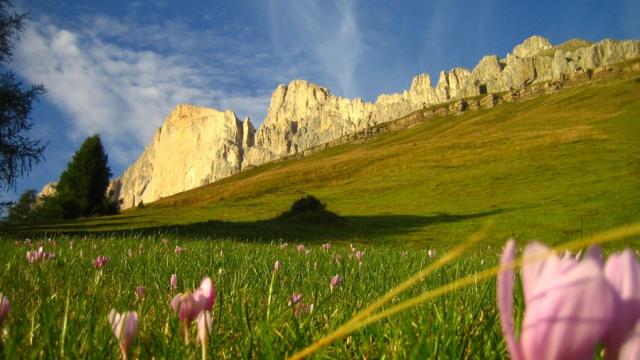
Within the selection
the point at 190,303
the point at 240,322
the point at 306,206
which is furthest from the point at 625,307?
the point at 306,206

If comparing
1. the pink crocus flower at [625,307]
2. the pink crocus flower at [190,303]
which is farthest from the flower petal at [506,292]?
the pink crocus flower at [190,303]

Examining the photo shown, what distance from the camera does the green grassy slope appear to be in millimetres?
31078

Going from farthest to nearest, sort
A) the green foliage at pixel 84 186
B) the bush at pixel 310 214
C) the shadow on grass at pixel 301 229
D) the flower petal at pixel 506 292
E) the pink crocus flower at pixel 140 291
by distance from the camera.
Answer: the green foliage at pixel 84 186 < the bush at pixel 310 214 < the shadow on grass at pixel 301 229 < the pink crocus flower at pixel 140 291 < the flower petal at pixel 506 292

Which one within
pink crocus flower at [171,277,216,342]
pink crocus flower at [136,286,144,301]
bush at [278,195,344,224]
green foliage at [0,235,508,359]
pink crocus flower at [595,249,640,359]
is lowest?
green foliage at [0,235,508,359]

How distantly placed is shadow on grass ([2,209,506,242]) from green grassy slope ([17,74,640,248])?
0.36 feet

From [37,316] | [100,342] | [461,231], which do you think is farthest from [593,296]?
[461,231]

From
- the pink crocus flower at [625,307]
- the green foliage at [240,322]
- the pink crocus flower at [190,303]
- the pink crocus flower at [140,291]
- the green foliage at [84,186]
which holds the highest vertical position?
the green foliage at [84,186]

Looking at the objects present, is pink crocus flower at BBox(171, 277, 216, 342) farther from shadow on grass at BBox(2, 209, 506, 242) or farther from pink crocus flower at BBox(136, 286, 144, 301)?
shadow on grass at BBox(2, 209, 506, 242)

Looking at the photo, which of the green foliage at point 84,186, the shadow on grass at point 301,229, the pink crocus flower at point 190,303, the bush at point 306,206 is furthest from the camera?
the green foliage at point 84,186

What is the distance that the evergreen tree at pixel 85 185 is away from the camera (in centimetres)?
5022

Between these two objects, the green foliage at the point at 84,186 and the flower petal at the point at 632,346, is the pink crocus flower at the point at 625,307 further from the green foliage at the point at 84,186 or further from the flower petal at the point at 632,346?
the green foliage at the point at 84,186

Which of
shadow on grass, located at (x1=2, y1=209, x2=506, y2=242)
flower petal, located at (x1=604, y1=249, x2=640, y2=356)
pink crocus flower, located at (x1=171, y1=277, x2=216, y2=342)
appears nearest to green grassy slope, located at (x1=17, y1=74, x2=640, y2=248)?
shadow on grass, located at (x1=2, y1=209, x2=506, y2=242)

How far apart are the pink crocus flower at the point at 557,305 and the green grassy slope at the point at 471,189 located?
17.2m

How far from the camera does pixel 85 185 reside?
51156 mm
